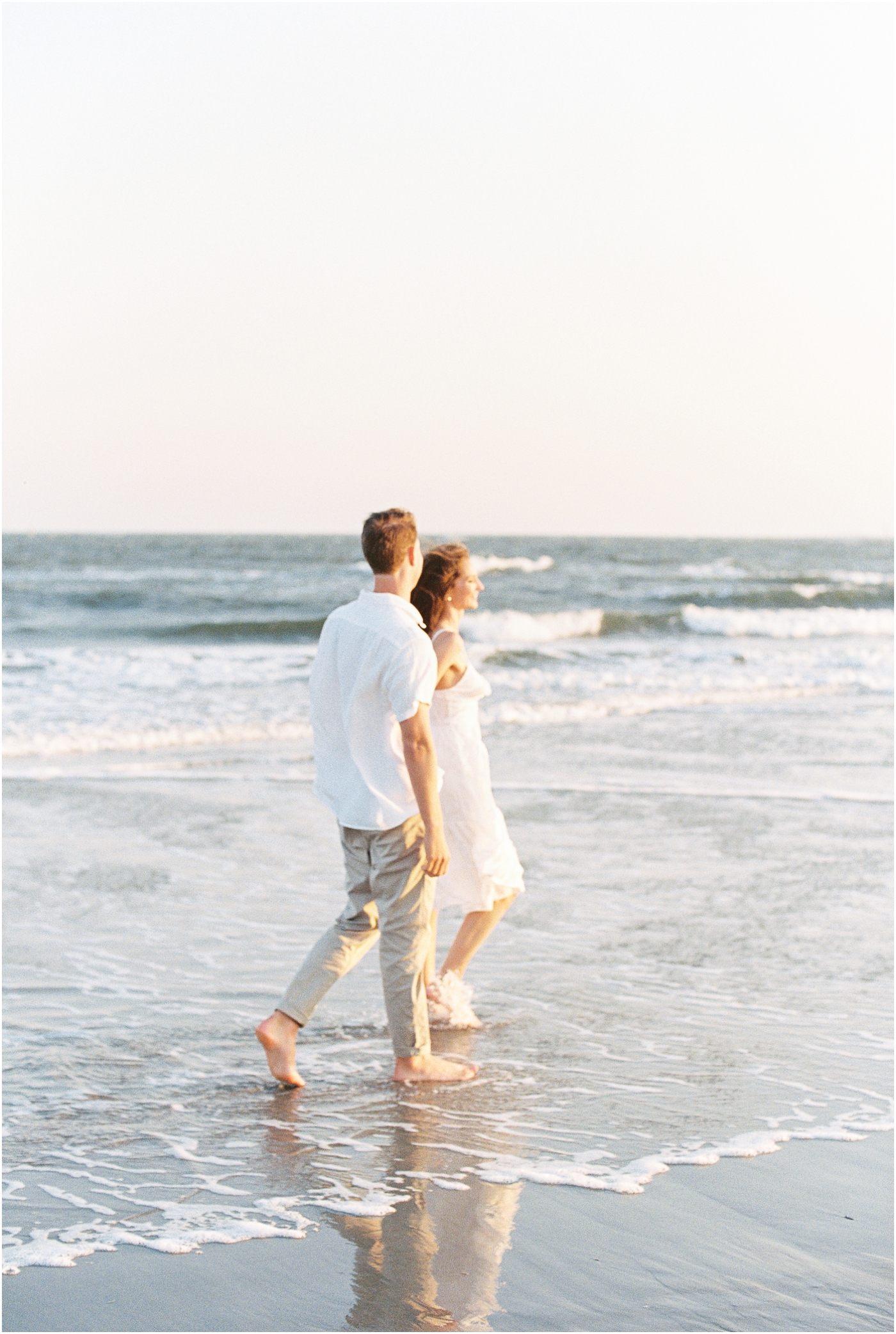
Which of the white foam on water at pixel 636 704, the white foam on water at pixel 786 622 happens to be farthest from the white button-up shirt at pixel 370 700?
the white foam on water at pixel 786 622

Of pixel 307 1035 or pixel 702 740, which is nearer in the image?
pixel 307 1035

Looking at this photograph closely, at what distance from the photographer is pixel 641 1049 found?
14.1 feet

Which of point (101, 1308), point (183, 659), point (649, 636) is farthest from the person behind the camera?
point (649, 636)

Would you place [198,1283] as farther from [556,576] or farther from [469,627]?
[556,576]

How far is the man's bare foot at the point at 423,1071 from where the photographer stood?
397 cm

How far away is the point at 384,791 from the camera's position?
386cm

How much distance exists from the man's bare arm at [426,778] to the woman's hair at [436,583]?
2.08 ft

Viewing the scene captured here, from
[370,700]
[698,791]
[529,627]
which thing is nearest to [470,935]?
[370,700]

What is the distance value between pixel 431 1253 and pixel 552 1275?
27cm

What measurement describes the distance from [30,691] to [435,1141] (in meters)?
12.2

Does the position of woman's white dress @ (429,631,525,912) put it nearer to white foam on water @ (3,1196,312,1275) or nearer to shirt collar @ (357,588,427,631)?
shirt collar @ (357,588,427,631)

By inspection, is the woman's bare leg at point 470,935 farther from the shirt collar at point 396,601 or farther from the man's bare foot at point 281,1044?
the shirt collar at point 396,601

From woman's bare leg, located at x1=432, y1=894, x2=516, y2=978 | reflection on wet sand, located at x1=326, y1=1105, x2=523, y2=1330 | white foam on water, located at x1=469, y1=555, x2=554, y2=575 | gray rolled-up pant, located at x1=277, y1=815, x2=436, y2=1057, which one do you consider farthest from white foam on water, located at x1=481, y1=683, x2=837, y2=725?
white foam on water, located at x1=469, y1=555, x2=554, y2=575

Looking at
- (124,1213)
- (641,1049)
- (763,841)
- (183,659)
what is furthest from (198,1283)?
(183,659)
